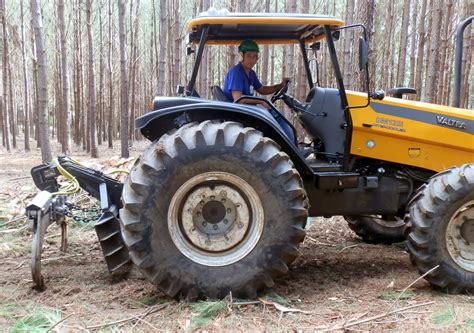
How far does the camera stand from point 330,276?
166 inches

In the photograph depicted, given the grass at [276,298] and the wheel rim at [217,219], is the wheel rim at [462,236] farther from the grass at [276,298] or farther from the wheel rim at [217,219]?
the wheel rim at [217,219]

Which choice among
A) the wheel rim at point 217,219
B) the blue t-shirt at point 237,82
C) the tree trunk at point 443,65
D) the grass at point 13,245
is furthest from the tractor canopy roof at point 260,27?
the tree trunk at point 443,65

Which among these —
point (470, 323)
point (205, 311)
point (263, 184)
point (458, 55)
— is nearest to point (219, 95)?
point (263, 184)

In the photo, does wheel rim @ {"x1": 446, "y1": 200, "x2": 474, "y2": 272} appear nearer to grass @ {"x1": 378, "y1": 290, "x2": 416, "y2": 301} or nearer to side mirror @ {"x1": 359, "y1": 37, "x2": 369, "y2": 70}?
grass @ {"x1": 378, "y1": 290, "x2": 416, "y2": 301}

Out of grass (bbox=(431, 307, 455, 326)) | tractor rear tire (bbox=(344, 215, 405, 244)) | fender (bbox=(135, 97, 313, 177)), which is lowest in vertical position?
tractor rear tire (bbox=(344, 215, 405, 244))

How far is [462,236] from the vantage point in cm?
382

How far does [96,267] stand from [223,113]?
78.4 inches

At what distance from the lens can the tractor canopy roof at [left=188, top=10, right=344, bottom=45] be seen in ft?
12.4

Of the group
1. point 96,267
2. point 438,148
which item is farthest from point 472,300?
point 96,267

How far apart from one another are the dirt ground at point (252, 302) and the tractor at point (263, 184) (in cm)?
19

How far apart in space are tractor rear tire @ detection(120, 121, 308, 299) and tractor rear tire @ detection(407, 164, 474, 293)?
3.25 ft

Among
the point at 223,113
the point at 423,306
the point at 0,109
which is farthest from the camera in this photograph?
the point at 0,109

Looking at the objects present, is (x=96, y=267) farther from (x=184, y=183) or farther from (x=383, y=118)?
(x=383, y=118)

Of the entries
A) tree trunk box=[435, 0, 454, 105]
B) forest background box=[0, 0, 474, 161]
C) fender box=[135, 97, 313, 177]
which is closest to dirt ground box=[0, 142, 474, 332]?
fender box=[135, 97, 313, 177]
